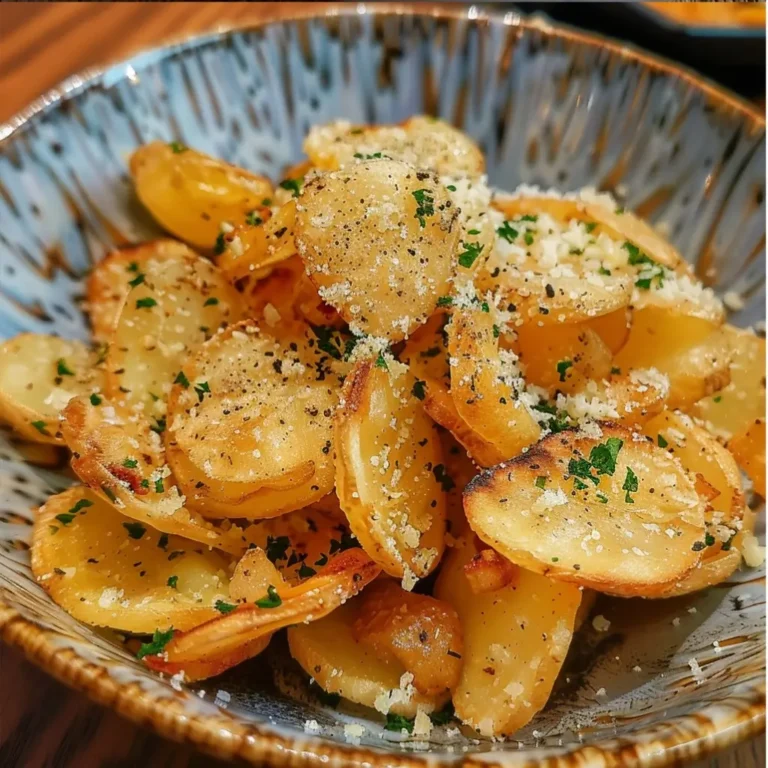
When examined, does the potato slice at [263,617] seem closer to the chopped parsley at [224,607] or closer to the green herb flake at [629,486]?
the chopped parsley at [224,607]

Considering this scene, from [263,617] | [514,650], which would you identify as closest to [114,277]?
[263,617]

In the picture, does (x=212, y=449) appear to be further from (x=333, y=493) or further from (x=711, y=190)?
(x=711, y=190)

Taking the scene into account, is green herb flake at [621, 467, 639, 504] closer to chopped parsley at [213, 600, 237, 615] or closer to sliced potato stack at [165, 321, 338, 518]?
sliced potato stack at [165, 321, 338, 518]

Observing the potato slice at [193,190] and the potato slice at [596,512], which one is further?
the potato slice at [193,190]

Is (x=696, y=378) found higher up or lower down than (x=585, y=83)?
lower down

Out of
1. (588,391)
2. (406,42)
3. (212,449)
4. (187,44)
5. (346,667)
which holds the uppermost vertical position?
(187,44)

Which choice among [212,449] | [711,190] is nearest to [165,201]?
[212,449]

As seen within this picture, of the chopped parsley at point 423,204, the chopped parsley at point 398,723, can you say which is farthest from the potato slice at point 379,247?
the chopped parsley at point 398,723
